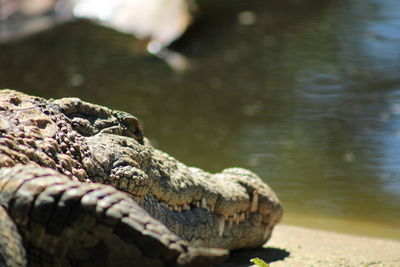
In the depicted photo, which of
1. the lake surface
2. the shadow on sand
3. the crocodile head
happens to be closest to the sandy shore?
the shadow on sand

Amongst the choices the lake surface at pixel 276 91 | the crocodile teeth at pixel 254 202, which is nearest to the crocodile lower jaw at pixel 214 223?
the crocodile teeth at pixel 254 202

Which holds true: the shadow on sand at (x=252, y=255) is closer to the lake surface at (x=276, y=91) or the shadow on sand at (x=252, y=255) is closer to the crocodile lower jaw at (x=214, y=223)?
the crocodile lower jaw at (x=214, y=223)

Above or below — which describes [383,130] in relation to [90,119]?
above

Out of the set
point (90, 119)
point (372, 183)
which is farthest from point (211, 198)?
point (372, 183)

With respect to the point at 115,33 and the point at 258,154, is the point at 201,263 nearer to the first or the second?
the point at 258,154

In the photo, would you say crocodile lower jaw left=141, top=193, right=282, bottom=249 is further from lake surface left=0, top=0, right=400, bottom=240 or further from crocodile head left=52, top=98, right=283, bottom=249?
lake surface left=0, top=0, right=400, bottom=240

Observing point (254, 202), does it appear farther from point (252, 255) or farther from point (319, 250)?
point (319, 250)
